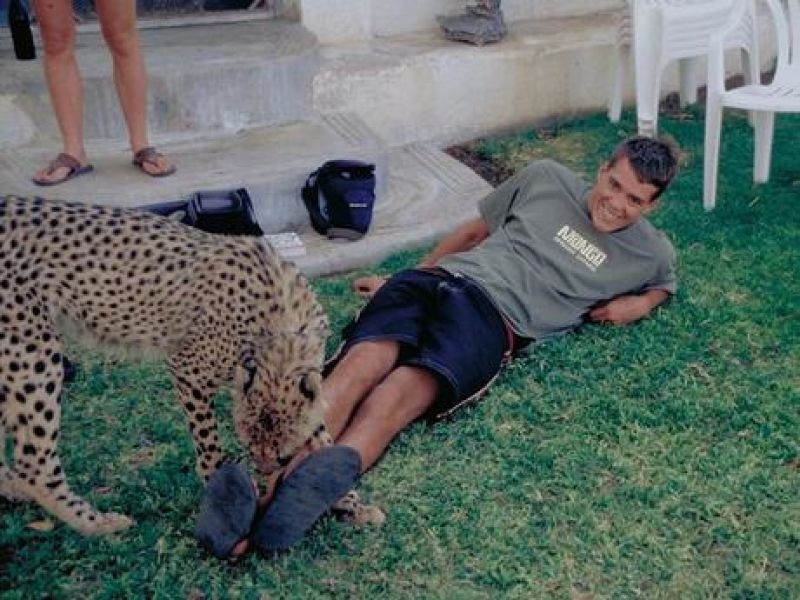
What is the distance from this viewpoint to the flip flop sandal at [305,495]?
121 inches

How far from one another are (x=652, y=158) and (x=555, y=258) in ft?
1.83

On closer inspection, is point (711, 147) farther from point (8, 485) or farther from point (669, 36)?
point (8, 485)

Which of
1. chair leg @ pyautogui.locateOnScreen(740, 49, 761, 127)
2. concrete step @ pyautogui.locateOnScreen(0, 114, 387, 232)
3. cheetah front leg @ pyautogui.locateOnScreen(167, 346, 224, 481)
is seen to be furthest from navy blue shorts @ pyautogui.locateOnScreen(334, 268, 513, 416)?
chair leg @ pyautogui.locateOnScreen(740, 49, 761, 127)

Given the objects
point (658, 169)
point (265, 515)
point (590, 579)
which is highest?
point (658, 169)

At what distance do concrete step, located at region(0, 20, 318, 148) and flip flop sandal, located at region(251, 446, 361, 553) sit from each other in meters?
3.30

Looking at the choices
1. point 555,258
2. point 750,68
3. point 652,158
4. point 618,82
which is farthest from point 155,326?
point 750,68

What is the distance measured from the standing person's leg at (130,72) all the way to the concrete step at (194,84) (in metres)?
0.36

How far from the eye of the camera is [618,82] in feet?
23.3

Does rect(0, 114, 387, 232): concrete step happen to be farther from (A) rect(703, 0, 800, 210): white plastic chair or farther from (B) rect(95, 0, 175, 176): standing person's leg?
(A) rect(703, 0, 800, 210): white plastic chair

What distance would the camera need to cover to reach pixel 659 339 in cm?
450

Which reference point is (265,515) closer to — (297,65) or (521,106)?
(297,65)

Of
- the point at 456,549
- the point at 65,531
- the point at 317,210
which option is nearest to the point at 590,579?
the point at 456,549

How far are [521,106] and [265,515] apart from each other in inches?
182

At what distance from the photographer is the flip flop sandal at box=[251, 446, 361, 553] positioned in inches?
121
